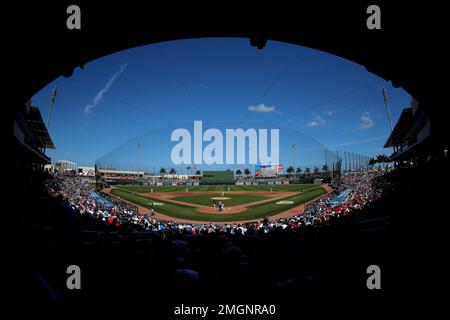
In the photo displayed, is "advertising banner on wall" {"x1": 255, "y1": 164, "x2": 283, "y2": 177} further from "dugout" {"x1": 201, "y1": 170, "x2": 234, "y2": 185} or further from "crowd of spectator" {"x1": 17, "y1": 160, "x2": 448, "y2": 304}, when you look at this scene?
"crowd of spectator" {"x1": 17, "y1": 160, "x2": 448, "y2": 304}

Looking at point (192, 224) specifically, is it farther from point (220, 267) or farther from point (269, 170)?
point (269, 170)

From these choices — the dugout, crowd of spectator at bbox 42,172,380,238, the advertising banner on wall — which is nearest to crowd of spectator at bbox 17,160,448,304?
crowd of spectator at bbox 42,172,380,238

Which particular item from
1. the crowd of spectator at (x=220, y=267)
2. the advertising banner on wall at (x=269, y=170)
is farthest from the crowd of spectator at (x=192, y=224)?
the advertising banner on wall at (x=269, y=170)

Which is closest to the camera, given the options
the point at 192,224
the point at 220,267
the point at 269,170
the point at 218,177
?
the point at 220,267

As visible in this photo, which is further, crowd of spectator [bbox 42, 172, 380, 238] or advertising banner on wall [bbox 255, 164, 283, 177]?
advertising banner on wall [bbox 255, 164, 283, 177]

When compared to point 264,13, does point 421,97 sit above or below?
below

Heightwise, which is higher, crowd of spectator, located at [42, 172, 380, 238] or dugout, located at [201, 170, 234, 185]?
crowd of spectator, located at [42, 172, 380, 238]

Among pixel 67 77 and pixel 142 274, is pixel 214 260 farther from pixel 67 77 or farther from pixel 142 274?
pixel 67 77

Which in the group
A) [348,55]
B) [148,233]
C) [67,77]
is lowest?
[148,233]

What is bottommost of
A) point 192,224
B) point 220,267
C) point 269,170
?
point 192,224

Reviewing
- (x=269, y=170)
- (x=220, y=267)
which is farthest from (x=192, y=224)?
(x=269, y=170)
